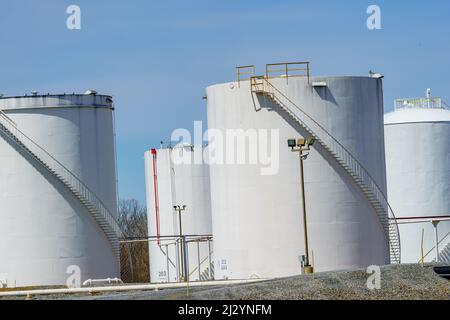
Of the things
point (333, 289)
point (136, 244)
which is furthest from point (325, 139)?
point (136, 244)

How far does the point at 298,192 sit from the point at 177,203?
80.1 feet

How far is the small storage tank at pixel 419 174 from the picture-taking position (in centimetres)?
6500

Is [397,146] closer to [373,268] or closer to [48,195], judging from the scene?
[48,195]

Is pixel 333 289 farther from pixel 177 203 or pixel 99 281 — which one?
pixel 177 203

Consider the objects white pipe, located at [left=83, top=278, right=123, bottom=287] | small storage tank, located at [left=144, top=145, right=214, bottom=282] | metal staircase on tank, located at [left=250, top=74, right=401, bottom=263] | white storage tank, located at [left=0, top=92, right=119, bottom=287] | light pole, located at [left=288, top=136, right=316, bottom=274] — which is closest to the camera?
light pole, located at [left=288, top=136, right=316, bottom=274]

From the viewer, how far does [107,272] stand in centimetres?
5566

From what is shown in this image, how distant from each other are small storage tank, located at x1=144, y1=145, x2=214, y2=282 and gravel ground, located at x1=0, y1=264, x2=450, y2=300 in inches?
1350

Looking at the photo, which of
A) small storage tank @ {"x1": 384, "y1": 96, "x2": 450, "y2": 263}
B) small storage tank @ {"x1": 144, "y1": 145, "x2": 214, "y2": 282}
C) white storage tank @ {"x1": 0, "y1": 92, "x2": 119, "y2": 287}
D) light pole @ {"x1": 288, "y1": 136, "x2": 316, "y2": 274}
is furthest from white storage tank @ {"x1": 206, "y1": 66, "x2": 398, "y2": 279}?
small storage tank @ {"x1": 144, "y1": 145, "x2": 214, "y2": 282}

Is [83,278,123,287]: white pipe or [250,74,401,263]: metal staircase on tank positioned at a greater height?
[250,74,401,263]: metal staircase on tank

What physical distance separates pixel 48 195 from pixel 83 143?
2850 millimetres

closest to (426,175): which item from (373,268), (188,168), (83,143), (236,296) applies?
(188,168)

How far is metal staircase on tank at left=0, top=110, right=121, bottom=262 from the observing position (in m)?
54.2

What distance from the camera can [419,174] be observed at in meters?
65.6

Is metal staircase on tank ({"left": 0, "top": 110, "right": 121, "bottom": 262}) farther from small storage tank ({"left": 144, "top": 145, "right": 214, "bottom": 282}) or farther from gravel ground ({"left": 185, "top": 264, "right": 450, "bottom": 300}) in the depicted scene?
gravel ground ({"left": 185, "top": 264, "right": 450, "bottom": 300})
